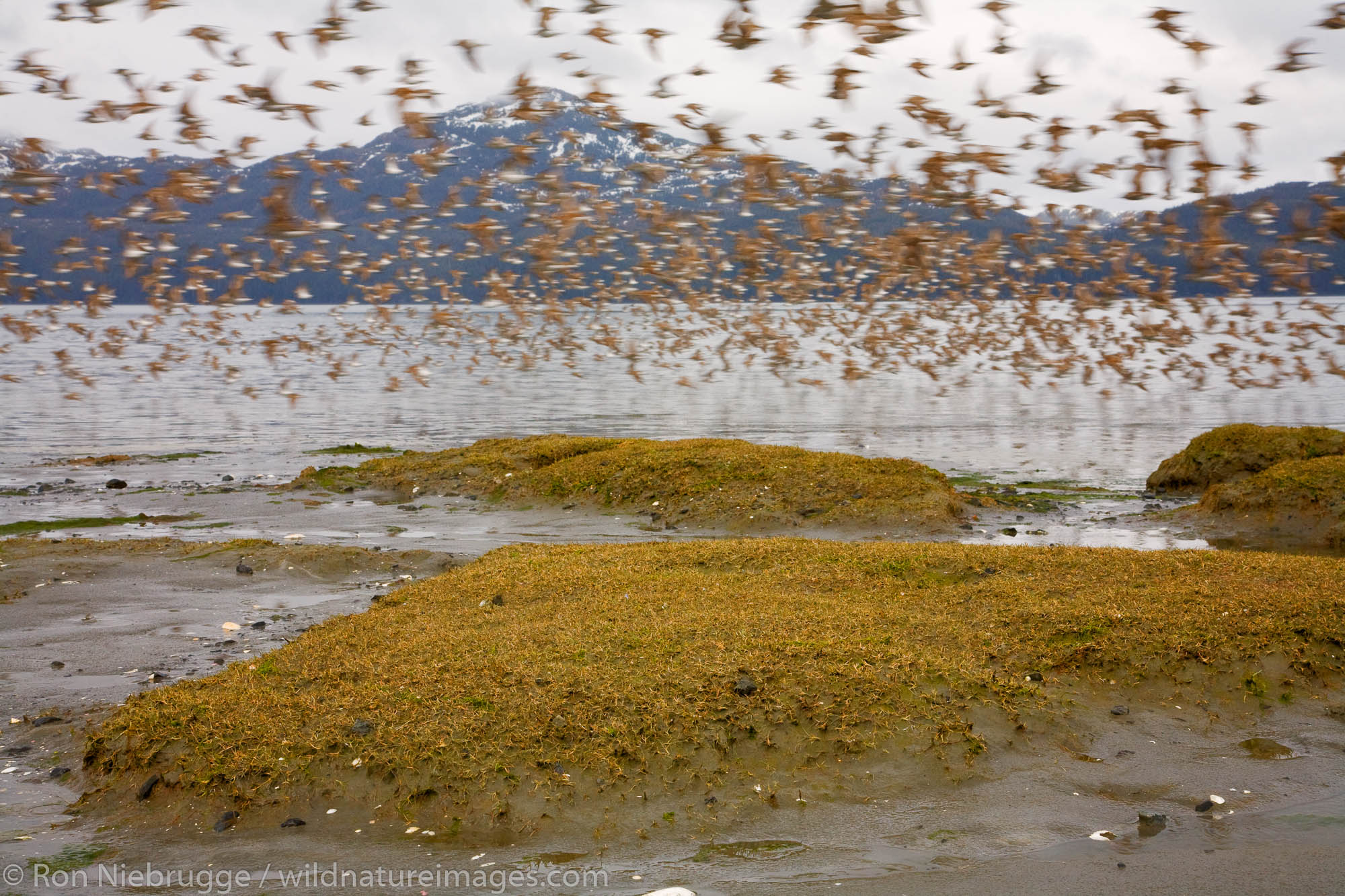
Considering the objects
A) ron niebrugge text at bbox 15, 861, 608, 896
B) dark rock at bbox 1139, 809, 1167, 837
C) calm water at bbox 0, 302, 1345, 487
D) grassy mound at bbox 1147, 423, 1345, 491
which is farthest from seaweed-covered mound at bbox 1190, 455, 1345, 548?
ron niebrugge text at bbox 15, 861, 608, 896

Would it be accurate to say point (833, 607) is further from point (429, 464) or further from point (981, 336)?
point (981, 336)

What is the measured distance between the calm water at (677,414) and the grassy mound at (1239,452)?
1988mm

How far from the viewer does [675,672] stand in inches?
278

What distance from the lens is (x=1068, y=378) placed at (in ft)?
209

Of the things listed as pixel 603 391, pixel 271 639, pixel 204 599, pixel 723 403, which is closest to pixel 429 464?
pixel 204 599

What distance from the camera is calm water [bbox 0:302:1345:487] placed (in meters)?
30.8

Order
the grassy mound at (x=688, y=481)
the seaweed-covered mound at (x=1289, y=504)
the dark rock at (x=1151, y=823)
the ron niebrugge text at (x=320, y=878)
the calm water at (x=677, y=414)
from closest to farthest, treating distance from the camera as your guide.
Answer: the ron niebrugge text at (x=320, y=878), the dark rock at (x=1151, y=823), the seaweed-covered mound at (x=1289, y=504), the grassy mound at (x=688, y=481), the calm water at (x=677, y=414)

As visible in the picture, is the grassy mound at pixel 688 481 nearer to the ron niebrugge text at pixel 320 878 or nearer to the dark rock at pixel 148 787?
the dark rock at pixel 148 787

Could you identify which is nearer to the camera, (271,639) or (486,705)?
(486,705)

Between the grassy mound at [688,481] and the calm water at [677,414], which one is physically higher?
the calm water at [677,414]

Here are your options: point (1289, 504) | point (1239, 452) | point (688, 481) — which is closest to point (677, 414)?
point (688, 481)

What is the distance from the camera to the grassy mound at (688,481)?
17.2 m

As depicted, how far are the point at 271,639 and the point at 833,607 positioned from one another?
5787 mm

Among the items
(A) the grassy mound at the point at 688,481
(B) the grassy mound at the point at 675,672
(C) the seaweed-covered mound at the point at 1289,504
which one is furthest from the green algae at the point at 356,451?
(C) the seaweed-covered mound at the point at 1289,504
